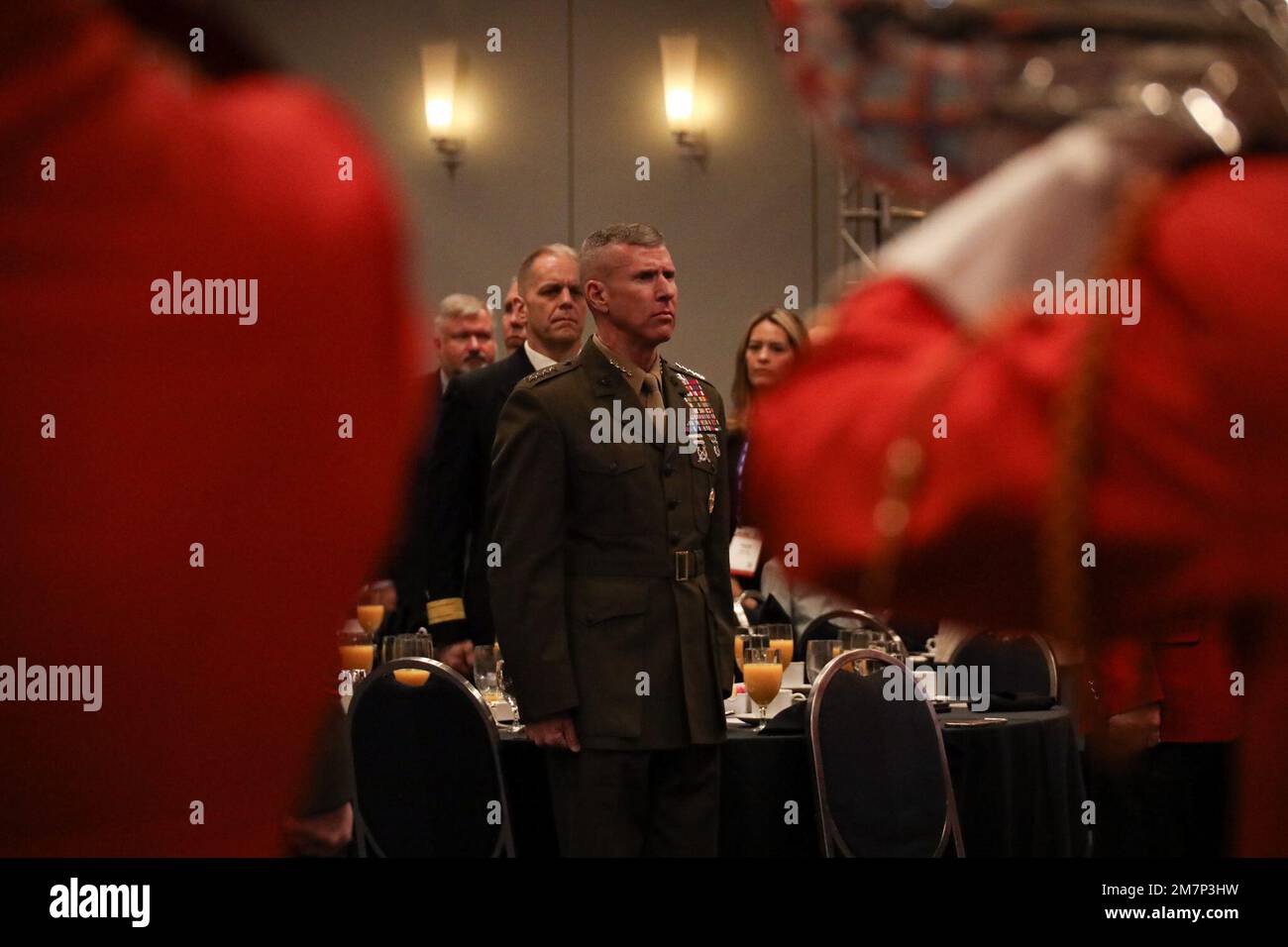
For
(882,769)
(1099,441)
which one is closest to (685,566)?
(882,769)

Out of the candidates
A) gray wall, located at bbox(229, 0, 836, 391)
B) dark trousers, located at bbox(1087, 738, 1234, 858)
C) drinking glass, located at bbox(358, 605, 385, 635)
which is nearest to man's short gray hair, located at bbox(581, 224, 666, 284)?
gray wall, located at bbox(229, 0, 836, 391)

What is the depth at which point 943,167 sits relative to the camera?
0.56 metres

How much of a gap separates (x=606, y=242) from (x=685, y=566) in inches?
22.6

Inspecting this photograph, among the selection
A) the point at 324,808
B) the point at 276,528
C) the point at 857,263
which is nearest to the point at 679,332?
the point at 857,263

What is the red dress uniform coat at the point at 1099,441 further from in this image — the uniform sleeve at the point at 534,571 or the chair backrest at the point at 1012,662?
the chair backrest at the point at 1012,662

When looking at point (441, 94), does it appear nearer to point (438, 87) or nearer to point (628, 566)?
point (438, 87)

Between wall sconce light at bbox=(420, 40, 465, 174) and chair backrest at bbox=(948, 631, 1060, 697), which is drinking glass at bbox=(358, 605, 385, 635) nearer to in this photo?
wall sconce light at bbox=(420, 40, 465, 174)

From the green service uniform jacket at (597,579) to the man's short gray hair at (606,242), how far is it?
233 mm

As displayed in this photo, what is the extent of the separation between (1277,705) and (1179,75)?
0.24 metres

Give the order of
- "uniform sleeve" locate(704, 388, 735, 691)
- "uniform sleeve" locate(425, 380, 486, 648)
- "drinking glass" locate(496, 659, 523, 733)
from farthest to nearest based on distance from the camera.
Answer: "uniform sleeve" locate(425, 380, 486, 648) < "drinking glass" locate(496, 659, 523, 733) < "uniform sleeve" locate(704, 388, 735, 691)

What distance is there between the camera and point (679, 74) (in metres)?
3.60

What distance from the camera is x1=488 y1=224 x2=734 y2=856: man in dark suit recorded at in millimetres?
2340

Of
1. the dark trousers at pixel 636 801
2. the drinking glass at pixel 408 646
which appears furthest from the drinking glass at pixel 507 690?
the dark trousers at pixel 636 801

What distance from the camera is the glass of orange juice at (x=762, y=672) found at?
277 cm
